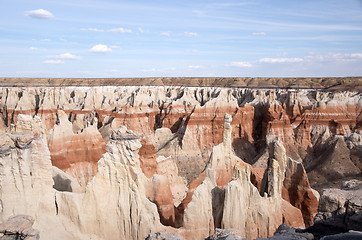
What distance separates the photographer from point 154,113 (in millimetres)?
47969

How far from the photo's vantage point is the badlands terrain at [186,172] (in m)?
11.4

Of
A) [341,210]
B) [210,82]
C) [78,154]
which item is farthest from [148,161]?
[210,82]

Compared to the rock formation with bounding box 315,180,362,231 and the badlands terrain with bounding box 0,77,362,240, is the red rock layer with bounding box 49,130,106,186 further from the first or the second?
the rock formation with bounding box 315,180,362,231

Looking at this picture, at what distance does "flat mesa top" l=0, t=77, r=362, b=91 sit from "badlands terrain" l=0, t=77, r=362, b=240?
58.8 metres

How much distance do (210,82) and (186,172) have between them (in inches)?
3856

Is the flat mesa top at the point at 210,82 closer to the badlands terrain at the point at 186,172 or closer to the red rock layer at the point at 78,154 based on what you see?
the badlands terrain at the point at 186,172

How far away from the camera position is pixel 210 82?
130 metres

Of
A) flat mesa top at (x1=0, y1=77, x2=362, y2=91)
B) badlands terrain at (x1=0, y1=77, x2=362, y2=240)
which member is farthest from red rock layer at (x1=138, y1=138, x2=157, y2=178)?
flat mesa top at (x1=0, y1=77, x2=362, y2=91)

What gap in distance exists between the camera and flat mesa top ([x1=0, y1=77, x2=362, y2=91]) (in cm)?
10394

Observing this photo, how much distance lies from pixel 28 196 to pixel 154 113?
3704cm

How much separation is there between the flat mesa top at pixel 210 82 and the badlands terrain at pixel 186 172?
58.8 m

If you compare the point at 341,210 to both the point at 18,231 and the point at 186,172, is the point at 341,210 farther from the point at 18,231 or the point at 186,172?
the point at 186,172

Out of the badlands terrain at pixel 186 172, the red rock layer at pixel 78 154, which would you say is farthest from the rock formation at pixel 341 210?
the red rock layer at pixel 78 154

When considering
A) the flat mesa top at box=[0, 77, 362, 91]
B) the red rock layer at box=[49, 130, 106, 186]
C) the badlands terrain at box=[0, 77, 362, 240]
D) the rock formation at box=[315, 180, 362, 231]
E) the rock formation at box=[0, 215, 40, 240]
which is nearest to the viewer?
the rock formation at box=[0, 215, 40, 240]
